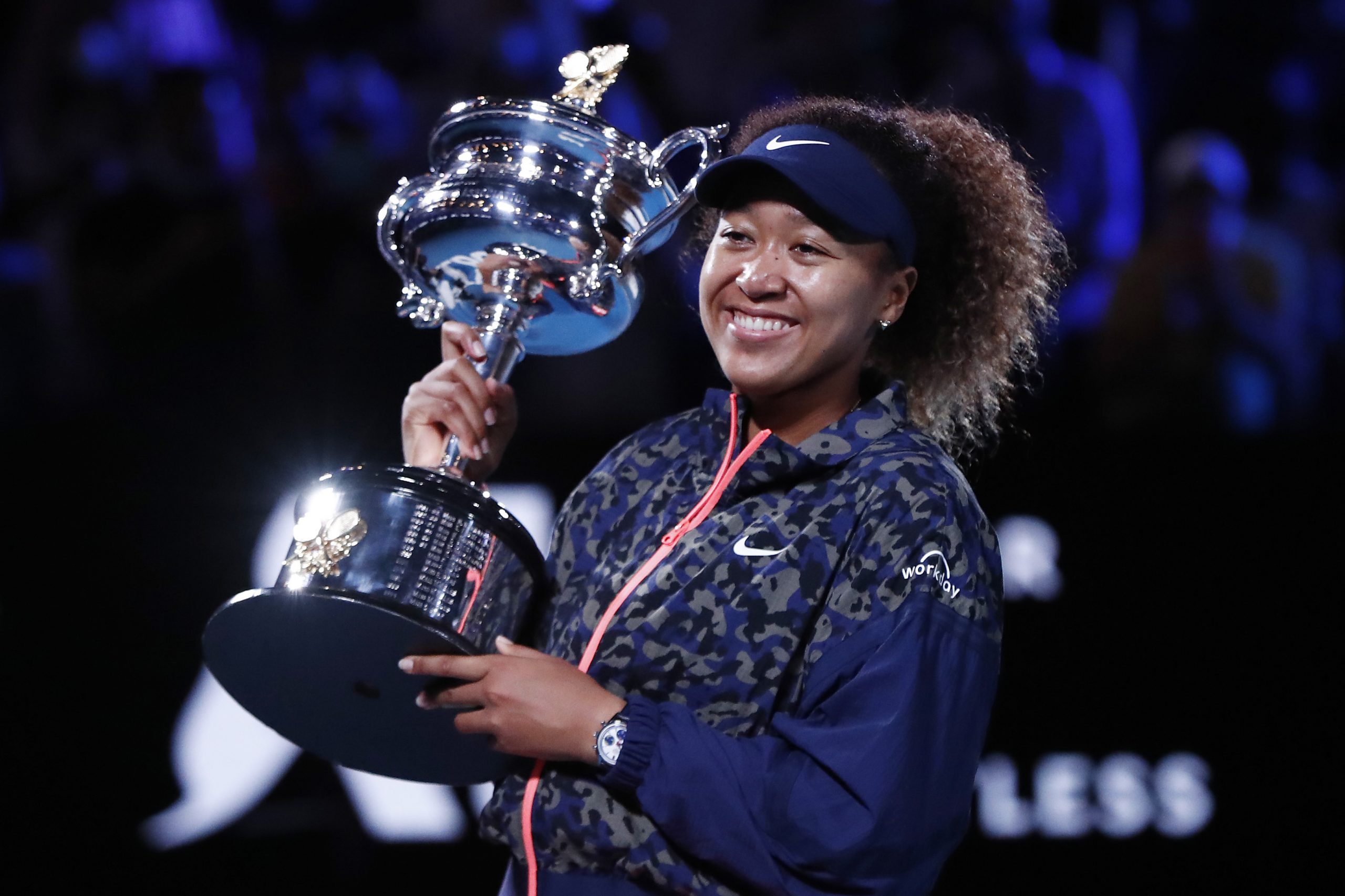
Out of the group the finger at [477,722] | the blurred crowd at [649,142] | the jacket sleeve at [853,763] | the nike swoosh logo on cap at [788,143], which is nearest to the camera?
the jacket sleeve at [853,763]

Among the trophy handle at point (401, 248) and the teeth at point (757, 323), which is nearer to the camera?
the teeth at point (757, 323)

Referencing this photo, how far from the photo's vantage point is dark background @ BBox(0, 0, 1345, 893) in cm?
259

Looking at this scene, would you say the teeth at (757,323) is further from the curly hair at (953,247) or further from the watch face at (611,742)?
the watch face at (611,742)

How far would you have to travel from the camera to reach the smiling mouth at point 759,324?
133 cm

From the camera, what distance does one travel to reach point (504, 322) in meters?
1.64

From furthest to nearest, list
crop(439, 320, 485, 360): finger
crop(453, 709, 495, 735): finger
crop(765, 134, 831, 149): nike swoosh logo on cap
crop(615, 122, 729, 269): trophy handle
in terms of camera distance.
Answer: crop(439, 320, 485, 360): finger → crop(615, 122, 729, 269): trophy handle → crop(765, 134, 831, 149): nike swoosh logo on cap → crop(453, 709, 495, 735): finger

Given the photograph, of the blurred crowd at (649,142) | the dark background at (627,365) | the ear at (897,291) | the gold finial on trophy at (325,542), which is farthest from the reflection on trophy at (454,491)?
the blurred crowd at (649,142)

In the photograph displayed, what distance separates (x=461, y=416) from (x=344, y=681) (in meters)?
0.34

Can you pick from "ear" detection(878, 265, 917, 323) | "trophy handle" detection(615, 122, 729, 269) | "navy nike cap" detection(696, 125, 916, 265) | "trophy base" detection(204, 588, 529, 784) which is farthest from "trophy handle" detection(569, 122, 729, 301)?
"trophy base" detection(204, 588, 529, 784)

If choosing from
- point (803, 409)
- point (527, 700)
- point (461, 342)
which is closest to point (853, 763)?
point (527, 700)

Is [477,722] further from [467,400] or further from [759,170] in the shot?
[759,170]

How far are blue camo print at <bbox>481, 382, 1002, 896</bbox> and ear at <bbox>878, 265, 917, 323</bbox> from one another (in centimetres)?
11

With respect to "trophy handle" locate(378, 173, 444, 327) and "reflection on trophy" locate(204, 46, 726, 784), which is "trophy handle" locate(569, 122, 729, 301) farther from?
"trophy handle" locate(378, 173, 444, 327)

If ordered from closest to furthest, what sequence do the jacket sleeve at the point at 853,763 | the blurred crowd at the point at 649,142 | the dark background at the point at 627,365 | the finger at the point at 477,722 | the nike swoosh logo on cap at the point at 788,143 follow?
the jacket sleeve at the point at 853,763, the finger at the point at 477,722, the nike swoosh logo on cap at the point at 788,143, the dark background at the point at 627,365, the blurred crowd at the point at 649,142
